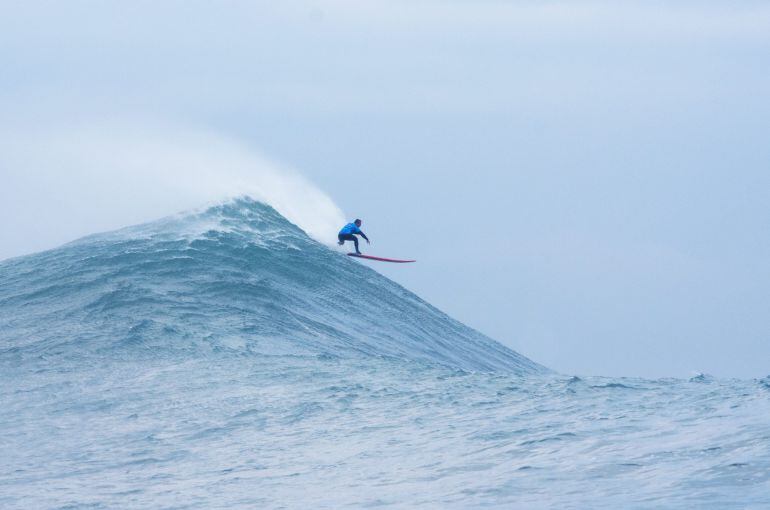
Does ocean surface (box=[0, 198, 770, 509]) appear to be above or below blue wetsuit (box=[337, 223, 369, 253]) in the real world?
below

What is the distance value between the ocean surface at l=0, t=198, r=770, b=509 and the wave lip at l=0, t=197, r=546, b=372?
0.06m

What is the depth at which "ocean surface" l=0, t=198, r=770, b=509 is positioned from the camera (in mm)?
8430

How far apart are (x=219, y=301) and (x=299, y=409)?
5.99 meters

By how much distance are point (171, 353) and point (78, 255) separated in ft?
24.4

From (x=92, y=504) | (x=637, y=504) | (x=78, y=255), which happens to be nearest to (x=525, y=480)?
(x=637, y=504)

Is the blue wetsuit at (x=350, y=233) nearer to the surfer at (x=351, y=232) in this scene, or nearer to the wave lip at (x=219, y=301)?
the surfer at (x=351, y=232)

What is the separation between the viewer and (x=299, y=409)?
11.7 metres

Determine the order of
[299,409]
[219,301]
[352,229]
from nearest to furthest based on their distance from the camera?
1. [299,409]
2. [219,301]
3. [352,229]

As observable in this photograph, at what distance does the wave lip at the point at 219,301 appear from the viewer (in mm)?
15672

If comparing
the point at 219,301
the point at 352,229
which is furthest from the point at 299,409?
the point at 352,229

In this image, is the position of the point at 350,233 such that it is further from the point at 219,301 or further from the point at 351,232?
the point at 219,301

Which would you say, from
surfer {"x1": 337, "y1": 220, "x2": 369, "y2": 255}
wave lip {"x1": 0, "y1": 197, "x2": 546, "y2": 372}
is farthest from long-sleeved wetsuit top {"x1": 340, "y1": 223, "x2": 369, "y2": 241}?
wave lip {"x1": 0, "y1": 197, "x2": 546, "y2": 372}

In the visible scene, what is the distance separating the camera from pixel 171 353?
14.6 metres

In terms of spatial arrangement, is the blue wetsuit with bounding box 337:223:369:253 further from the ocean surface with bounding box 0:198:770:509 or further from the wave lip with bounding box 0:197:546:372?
the ocean surface with bounding box 0:198:770:509
